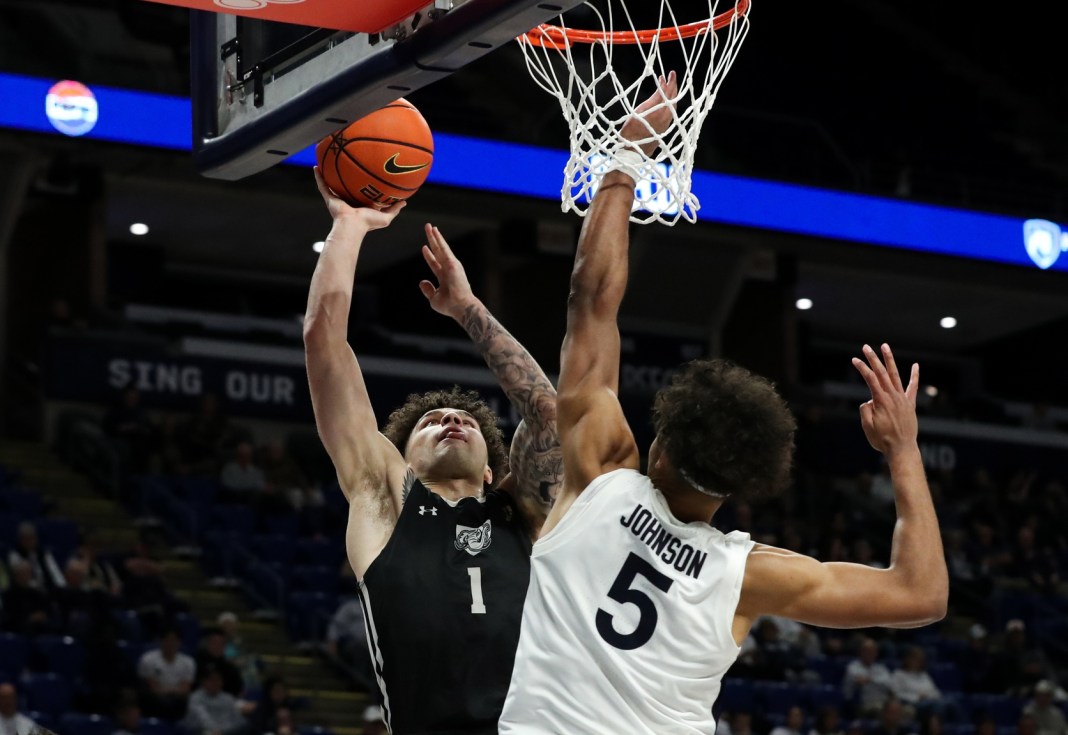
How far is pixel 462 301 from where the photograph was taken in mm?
4383

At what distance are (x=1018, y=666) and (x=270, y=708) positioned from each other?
6.80 metres

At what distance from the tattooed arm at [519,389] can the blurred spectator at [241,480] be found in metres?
10.2

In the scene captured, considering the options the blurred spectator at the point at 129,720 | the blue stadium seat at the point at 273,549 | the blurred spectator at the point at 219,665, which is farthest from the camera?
the blue stadium seat at the point at 273,549

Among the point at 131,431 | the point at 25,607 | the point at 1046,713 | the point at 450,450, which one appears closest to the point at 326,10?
the point at 450,450

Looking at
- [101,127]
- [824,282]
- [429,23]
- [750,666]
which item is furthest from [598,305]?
[824,282]

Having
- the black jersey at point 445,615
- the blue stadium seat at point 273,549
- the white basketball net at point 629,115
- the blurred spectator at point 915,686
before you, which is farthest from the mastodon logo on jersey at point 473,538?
the blue stadium seat at point 273,549

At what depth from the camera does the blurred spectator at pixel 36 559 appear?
11109mm

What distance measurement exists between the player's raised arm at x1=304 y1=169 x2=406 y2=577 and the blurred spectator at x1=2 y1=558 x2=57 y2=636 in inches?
275

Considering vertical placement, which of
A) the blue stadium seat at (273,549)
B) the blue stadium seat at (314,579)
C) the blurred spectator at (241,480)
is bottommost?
the blue stadium seat at (314,579)

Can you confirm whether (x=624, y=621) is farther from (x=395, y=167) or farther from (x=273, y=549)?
(x=273, y=549)

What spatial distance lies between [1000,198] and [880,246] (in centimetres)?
390

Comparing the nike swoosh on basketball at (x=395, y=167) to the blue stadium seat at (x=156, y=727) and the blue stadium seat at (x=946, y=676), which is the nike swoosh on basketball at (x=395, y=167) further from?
the blue stadium seat at (x=946, y=676)

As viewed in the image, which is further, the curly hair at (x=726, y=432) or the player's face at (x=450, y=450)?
the player's face at (x=450, y=450)

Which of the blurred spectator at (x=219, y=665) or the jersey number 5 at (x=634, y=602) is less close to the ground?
the blurred spectator at (x=219, y=665)
